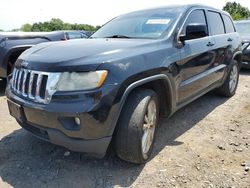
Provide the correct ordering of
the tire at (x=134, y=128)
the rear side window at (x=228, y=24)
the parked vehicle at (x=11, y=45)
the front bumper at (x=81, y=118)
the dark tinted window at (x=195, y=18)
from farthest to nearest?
the parked vehicle at (x=11, y=45), the rear side window at (x=228, y=24), the dark tinted window at (x=195, y=18), the tire at (x=134, y=128), the front bumper at (x=81, y=118)

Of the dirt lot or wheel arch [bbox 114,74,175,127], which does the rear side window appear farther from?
wheel arch [bbox 114,74,175,127]

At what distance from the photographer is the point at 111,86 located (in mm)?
2650

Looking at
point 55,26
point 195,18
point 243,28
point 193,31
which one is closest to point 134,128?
point 193,31

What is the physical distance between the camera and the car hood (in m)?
2.67

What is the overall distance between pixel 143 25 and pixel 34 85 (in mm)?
1746

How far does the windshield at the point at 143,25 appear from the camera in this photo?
3.70 metres

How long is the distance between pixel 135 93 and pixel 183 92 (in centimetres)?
99

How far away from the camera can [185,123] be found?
439 cm

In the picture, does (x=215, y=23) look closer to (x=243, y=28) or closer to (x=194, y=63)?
(x=194, y=63)

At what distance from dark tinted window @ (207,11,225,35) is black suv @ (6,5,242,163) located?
896 millimetres

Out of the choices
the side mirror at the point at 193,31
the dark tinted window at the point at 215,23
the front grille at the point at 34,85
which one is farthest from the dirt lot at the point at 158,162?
the dark tinted window at the point at 215,23

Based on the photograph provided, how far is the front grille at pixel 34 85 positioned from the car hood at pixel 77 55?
0.22 feet

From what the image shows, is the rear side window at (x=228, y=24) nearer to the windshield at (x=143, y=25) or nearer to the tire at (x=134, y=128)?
the windshield at (x=143, y=25)

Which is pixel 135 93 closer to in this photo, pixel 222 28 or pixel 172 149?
pixel 172 149
